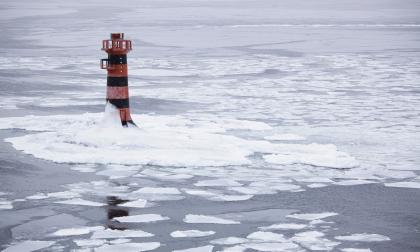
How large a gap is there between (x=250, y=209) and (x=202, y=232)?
2.52 ft

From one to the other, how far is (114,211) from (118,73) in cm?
335

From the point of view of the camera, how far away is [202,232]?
5949 millimetres

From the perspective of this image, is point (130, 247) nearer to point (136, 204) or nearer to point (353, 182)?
point (136, 204)

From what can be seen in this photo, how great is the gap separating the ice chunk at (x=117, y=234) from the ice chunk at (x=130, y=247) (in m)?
0.20

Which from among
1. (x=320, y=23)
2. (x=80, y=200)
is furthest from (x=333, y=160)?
(x=320, y=23)

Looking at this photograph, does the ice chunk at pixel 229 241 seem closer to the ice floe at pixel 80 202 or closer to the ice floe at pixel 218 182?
the ice floe at pixel 80 202

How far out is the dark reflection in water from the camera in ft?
20.1

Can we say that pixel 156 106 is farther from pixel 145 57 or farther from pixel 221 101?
pixel 145 57

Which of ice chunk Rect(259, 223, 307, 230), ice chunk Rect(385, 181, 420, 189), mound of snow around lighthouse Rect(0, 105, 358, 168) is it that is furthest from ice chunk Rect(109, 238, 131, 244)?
ice chunk Rect(385, 181, 420, 189)

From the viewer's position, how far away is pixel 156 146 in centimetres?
908

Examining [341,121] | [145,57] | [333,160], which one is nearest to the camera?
[333,160]

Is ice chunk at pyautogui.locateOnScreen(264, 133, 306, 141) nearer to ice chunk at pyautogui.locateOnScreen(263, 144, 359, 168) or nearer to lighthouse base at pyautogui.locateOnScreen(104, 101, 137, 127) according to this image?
ice chunk at pyautogui.locateOnScreen(263, 144, 359, 168)

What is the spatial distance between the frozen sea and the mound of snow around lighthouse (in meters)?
0.02

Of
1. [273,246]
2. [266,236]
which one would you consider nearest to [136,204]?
[266,236]
